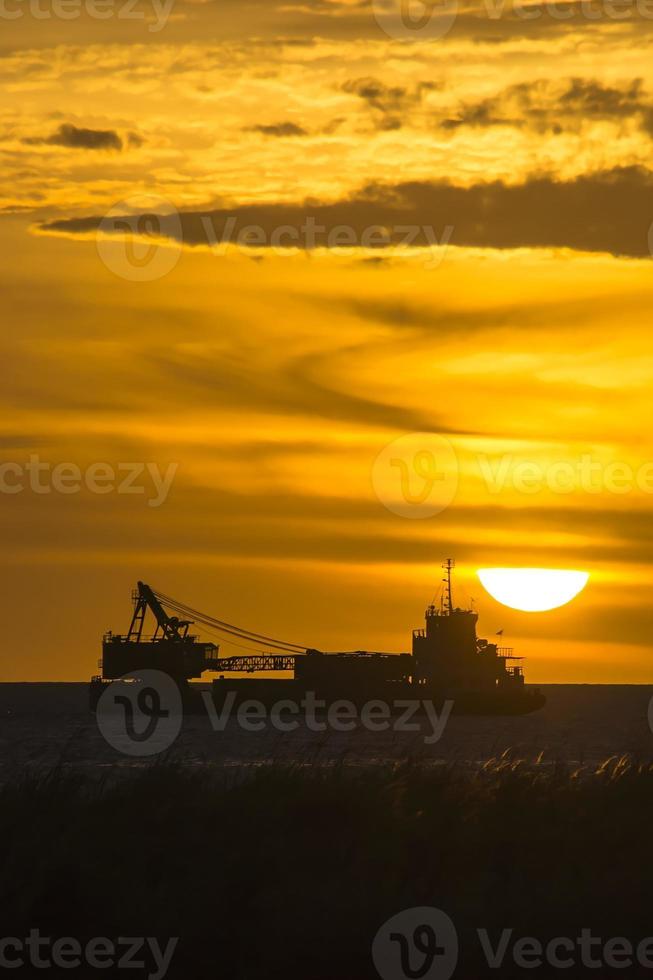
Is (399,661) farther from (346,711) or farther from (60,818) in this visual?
(60,818)

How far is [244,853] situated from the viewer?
16984mm

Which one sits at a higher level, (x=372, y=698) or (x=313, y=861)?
(x=372, y=698)

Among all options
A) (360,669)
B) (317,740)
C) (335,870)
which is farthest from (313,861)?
(360,669)

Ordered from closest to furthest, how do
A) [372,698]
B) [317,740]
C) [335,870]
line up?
[335,870] < [317,740] < [372,698]

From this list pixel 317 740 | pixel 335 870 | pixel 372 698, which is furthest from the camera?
pixel 372 698

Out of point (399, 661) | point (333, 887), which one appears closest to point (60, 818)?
point (333, 887)

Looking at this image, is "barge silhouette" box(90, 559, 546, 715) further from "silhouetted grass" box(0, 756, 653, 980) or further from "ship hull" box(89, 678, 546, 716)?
"silhouetted grass" box(0, 756, 653, 980)

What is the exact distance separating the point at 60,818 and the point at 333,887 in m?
3.61

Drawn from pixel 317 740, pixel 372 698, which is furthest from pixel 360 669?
pixel 317 740

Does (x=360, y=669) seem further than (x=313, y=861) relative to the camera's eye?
Yes

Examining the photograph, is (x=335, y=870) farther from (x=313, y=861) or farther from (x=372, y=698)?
(x=372, y=698)

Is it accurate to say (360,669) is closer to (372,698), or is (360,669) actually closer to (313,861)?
(372,698)

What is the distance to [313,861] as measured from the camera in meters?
17.3

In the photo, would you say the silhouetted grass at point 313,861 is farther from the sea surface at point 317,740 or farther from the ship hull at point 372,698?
the ship hull at point 372,698
